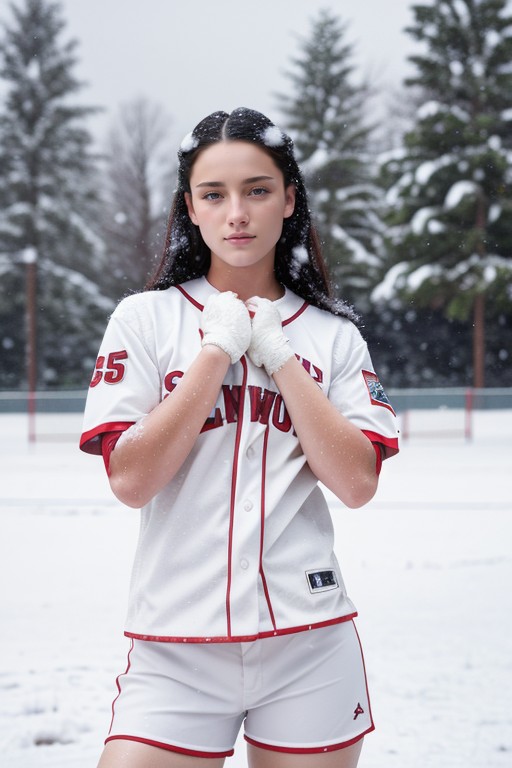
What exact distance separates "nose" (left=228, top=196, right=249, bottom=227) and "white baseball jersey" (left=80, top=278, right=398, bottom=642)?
17 centimetres

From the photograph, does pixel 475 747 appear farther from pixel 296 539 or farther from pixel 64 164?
pixel 64 164

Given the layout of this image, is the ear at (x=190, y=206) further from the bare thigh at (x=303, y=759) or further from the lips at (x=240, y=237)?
the bare thigh at (x=303, y=759)

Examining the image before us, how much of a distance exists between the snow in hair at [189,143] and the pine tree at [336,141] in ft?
77.5

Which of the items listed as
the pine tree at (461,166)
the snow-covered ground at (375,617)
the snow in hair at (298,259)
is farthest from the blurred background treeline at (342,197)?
the snow in hair at (298,259)

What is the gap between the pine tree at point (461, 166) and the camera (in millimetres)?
22234

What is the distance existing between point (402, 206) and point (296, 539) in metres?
22.1

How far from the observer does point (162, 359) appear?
1621mm

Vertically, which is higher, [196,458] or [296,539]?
[196,458]

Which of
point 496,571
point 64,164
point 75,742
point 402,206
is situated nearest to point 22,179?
point 64,164

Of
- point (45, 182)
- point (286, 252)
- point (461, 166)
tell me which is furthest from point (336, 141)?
point (286, 252)

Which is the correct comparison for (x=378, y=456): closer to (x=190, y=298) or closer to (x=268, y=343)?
(x=268, y=343)

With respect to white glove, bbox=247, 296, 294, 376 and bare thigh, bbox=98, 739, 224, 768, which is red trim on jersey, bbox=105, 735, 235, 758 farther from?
white glove, bbox=247, 296, 294, 376

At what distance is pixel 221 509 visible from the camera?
1.57m

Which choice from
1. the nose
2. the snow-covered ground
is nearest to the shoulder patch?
the nose
